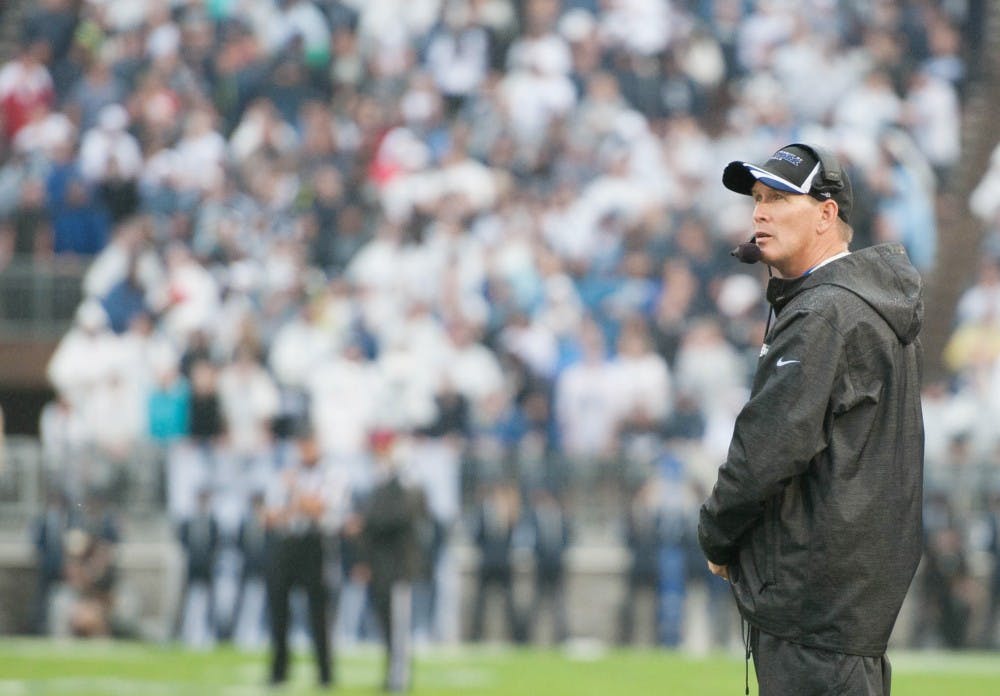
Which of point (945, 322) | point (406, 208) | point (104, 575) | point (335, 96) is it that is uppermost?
point (335, 96)

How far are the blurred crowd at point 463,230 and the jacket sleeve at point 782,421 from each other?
952 centimetres

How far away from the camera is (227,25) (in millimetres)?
21172

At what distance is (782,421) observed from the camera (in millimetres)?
4195

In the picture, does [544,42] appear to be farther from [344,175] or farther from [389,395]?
[389,395]

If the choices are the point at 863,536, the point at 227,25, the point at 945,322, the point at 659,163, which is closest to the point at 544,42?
the point at 659,163

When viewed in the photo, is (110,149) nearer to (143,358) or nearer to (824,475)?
(143,358)

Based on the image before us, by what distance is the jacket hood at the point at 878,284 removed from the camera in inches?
171

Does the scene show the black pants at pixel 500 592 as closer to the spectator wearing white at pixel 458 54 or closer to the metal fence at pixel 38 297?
the metal fence at pixel 38 297

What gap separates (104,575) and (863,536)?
12.8 meters

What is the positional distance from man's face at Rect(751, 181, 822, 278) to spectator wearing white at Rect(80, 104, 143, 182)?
50.6 ft

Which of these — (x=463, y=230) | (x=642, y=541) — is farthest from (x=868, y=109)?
(x=642, y=541)

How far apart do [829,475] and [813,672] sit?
0.49 m

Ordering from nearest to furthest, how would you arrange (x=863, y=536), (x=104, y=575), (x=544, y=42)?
(x=863, y=536) < (x=104, y=575) < (x=544, y=42)

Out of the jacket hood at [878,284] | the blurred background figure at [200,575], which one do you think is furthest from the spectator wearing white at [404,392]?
the jacket hood at [878,284]
